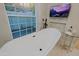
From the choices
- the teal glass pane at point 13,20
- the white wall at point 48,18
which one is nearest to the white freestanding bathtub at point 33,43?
the white wall at point 48,18

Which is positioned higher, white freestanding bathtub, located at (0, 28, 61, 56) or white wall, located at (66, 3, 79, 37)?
white wall, located at (66, 3, 79, 37)

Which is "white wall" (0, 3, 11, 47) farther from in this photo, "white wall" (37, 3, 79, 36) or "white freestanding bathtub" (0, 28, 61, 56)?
"white wall" (37, 3, 79, 36)

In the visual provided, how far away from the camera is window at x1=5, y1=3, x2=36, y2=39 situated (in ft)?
7.27

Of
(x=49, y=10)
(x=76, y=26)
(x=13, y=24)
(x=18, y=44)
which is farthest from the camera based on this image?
(x=49, y=10)

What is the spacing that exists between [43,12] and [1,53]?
135 centimetres

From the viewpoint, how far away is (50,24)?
2672 mm

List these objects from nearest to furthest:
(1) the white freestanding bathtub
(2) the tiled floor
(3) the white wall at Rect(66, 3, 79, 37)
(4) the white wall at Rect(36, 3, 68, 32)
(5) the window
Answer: (2) the tiled floor
(1) the white freestanding bathtub
(5) the window
(3) the white wall at Rect(66, 3, 79, 37)
(4) the white wall at Rect(36, 3, 68, 32)

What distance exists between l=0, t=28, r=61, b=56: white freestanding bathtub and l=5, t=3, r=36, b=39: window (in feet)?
0.72

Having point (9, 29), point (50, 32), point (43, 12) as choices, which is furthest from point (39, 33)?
point (9, 29)

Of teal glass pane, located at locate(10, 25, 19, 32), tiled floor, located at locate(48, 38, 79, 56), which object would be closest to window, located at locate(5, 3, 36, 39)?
teal glass pane, located at locate(10, 25, 19, 32)

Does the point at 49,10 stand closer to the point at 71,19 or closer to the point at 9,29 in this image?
the point at 71,19

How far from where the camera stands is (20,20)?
243 cm

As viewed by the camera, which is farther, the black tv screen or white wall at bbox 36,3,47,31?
white wall at bbox 36,3,47,31

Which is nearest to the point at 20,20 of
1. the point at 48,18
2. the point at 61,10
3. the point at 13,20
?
the point at 13,20
